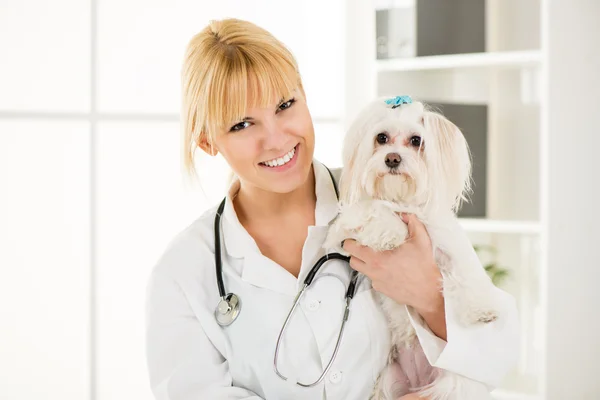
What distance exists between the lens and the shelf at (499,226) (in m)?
3.18

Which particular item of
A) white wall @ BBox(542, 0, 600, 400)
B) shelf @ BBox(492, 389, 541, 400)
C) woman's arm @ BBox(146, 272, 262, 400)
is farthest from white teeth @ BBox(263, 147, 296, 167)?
shelf @ BBox(492, 389, 541, 400)

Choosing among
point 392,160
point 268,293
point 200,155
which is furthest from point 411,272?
A: point 200,155

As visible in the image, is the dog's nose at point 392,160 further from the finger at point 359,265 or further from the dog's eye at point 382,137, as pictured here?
the finger at point 359,265

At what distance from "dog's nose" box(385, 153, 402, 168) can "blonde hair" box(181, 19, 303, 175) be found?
325 mm

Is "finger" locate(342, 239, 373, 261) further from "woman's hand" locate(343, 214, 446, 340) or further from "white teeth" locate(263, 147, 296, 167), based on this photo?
"white teeth" locate(263, 147, 296, 167)

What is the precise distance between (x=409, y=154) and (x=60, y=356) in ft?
4.78

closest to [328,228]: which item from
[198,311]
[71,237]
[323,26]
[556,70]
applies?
[198,311]

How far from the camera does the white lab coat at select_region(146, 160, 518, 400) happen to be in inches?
70.4

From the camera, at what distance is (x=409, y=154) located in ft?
5.81

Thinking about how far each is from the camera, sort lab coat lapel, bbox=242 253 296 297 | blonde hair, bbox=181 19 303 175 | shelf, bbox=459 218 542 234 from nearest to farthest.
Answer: blonde hair, bbox=181 19 303 175
lab coat lapel, bbox=242 253 296 297
shelf, bbox=459 218 542 234

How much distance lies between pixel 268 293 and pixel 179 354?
0.30m

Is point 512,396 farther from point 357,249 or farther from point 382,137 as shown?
point 382,137

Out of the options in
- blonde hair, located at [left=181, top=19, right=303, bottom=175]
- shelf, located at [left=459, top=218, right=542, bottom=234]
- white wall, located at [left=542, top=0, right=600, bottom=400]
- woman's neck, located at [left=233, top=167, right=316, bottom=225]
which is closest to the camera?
blonde hair, located at [left=181, top=19, right=303, bottom=175]

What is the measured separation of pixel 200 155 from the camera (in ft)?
9.14
